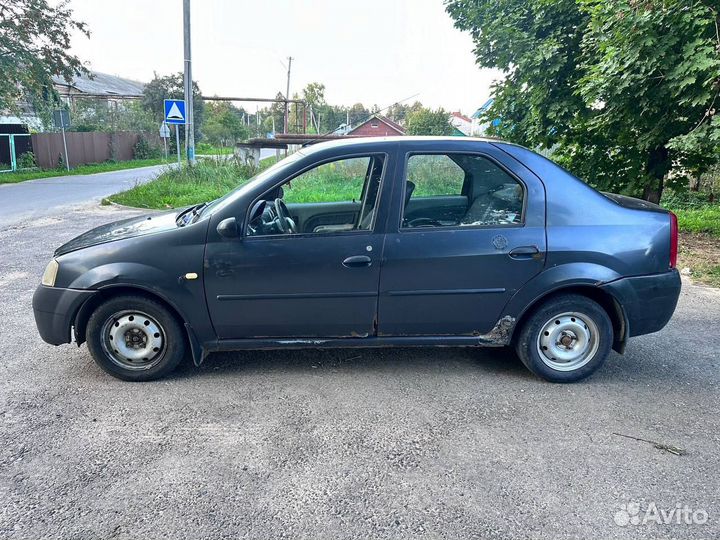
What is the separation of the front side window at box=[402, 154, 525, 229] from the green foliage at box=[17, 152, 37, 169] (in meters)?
26.1

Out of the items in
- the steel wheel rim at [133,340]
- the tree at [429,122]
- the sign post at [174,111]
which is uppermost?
the tree at [429,122]

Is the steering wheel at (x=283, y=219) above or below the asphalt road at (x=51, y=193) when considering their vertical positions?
above

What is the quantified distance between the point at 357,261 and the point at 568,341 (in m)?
1.65

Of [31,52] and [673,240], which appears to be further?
[31,52]

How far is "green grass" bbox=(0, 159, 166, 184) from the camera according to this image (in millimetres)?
21047

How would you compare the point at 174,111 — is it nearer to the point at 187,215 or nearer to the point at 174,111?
the point at 174,111

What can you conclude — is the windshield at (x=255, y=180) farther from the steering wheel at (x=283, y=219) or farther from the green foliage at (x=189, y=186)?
the green foliage at (x=189, y=186)

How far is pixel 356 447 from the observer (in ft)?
9.93

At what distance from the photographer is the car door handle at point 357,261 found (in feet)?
11.9

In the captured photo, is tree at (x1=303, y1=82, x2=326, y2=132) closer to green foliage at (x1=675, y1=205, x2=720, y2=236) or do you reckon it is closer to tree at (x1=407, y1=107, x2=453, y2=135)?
tree at (x1=407, y1=107, x2=453, y2=135)

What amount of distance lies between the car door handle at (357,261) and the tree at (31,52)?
2338cm

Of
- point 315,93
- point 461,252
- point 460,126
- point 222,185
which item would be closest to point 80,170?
point 222,185

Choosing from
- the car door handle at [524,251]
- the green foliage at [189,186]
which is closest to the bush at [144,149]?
the green foliage at [189,186]
